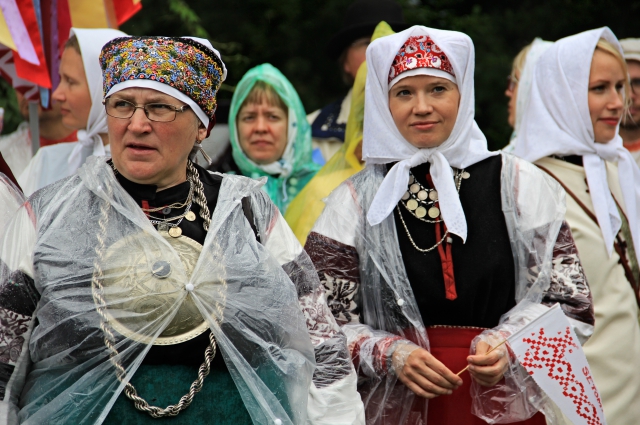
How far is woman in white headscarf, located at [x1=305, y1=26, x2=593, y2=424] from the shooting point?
10.5 ft

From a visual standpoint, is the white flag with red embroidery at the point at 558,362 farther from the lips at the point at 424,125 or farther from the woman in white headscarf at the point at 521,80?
the woman in white headscarf at the point at 521,80

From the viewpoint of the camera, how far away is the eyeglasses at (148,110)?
277cm

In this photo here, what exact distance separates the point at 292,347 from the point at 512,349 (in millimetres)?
765

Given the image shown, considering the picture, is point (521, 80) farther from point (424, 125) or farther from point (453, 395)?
point (453, 395)

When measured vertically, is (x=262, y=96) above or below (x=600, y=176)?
above

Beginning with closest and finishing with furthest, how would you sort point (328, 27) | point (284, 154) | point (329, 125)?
point (284, 154) < point (329, 125) < point (328, 27)

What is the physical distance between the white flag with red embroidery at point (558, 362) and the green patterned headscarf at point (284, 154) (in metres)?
2.50

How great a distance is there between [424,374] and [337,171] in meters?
1.75

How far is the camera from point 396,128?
3.43 m

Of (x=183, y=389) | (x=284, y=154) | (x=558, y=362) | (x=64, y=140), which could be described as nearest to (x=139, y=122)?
(x=183, y=389)

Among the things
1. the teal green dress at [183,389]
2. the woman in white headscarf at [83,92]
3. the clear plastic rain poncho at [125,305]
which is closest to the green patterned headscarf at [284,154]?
the woman in white headscarf at [83,92]

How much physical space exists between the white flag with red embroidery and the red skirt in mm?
201

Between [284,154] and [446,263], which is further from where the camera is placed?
[284,154]

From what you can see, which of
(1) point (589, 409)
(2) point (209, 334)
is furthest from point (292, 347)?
(1) point (589, 409)
